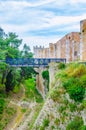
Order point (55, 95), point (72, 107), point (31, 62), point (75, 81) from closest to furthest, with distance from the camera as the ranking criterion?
point (72, 107)
point (75, 81)
point (55, 95)
point (31, 62)

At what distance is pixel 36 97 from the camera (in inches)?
1705

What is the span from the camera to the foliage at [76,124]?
17.4 metres

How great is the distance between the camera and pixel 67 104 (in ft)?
62.8

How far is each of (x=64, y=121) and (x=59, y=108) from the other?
1076 millimetres

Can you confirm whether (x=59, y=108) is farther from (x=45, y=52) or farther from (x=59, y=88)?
(x=45, y=52)

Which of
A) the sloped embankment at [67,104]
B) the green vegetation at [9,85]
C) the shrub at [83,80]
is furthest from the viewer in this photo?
the green vegetation at [9,85]

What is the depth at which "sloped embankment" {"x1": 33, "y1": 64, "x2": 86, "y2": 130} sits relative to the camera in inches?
714

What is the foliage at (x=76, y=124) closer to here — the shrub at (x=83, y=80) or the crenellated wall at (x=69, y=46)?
the shrub at (x=83, y=80)

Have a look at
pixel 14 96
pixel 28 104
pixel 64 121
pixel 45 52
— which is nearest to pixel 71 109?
pixel 64 121

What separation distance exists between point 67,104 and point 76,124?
188 centimetres

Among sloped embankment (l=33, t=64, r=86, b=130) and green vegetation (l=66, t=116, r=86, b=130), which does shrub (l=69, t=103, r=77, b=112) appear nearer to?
Result: sloped embankment (l=33, t=64, r=86, b=130)

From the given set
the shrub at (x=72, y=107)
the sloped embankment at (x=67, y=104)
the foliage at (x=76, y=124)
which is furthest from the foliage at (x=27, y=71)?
the foliage at (x=76, y=124)

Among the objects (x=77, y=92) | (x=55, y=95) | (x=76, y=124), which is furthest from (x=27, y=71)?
(x=76, y=124)

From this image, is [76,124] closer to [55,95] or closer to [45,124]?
[45,124]
